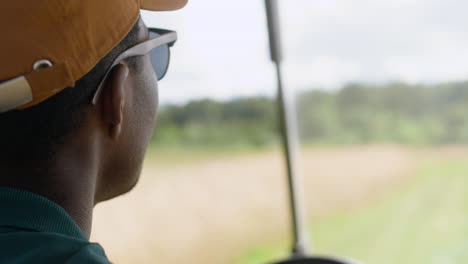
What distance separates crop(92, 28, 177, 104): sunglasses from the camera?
30.6 inches

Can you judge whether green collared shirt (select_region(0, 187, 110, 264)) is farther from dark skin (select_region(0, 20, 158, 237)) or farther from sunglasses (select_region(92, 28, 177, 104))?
sunglasses (select_region(92, 28, 177, 104))

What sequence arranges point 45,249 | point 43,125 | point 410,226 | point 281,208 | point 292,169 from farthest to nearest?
point 281,208, point 410,226, point 292,169, point 43,125, point 45,249

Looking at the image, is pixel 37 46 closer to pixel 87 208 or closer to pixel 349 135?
pixel 87 208

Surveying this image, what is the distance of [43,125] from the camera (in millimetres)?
714

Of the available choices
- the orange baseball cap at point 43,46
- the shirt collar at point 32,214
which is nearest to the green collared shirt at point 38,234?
the shirt collar at point 32,214

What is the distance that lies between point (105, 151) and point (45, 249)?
0.22 metres

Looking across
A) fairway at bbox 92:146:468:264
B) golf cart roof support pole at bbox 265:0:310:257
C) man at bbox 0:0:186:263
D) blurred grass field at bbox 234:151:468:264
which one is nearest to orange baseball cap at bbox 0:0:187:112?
man at bbox 0:0:186:263

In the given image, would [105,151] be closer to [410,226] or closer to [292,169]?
[292,169]

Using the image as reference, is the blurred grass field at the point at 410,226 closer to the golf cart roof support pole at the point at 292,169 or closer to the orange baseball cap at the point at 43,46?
the golf cart roof support pole at the point at 292,169

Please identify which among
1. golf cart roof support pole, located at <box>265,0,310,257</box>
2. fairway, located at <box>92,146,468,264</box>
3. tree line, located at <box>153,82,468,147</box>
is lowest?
fairway, located at <box>92,146,468,264</box>

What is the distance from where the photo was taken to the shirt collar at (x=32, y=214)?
67 cm

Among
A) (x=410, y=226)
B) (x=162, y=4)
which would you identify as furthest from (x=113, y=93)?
(x=410, y=226)

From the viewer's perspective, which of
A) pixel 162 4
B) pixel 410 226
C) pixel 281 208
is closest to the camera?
pixel 162 4

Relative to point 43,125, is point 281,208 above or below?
below
